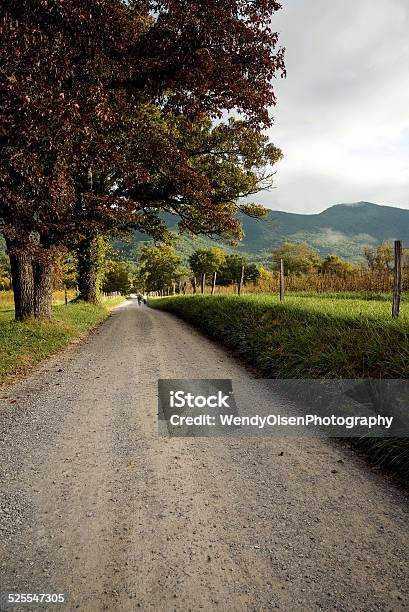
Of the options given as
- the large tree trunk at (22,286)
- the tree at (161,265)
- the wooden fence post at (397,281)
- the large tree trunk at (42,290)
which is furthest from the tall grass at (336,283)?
the tree at (161,265)

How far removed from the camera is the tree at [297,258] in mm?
91312

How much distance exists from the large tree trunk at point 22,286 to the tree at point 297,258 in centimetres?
7812

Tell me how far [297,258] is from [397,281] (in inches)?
3592

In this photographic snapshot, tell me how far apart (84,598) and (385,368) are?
→ 3896 millimetres

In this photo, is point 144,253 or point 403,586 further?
point 144,253

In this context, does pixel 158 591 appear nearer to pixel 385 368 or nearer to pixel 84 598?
pixel 84 598

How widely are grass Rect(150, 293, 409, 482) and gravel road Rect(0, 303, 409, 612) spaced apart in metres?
0.94

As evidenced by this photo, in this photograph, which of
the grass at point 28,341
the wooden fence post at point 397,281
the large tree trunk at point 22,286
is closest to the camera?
the wooden fence post at point 397,281

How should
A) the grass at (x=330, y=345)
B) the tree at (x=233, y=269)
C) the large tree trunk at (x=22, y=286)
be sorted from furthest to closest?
the tree at (x=233, y=269), the large tree trunk at (x=22, y=286), the grass at (x=330, y=345)

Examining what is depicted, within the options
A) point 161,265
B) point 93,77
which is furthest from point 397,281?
point 161,265

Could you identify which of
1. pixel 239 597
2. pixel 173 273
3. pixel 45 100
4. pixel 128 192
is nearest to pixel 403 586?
pixel 239 597

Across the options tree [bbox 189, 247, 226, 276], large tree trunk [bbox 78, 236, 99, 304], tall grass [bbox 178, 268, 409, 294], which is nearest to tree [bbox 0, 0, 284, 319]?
tall grass [bbox 178, 268, 409, 294]

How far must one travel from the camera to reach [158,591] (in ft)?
6.93

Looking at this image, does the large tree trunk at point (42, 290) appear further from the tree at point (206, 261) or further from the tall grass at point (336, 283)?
the tree at point (206, 261)
